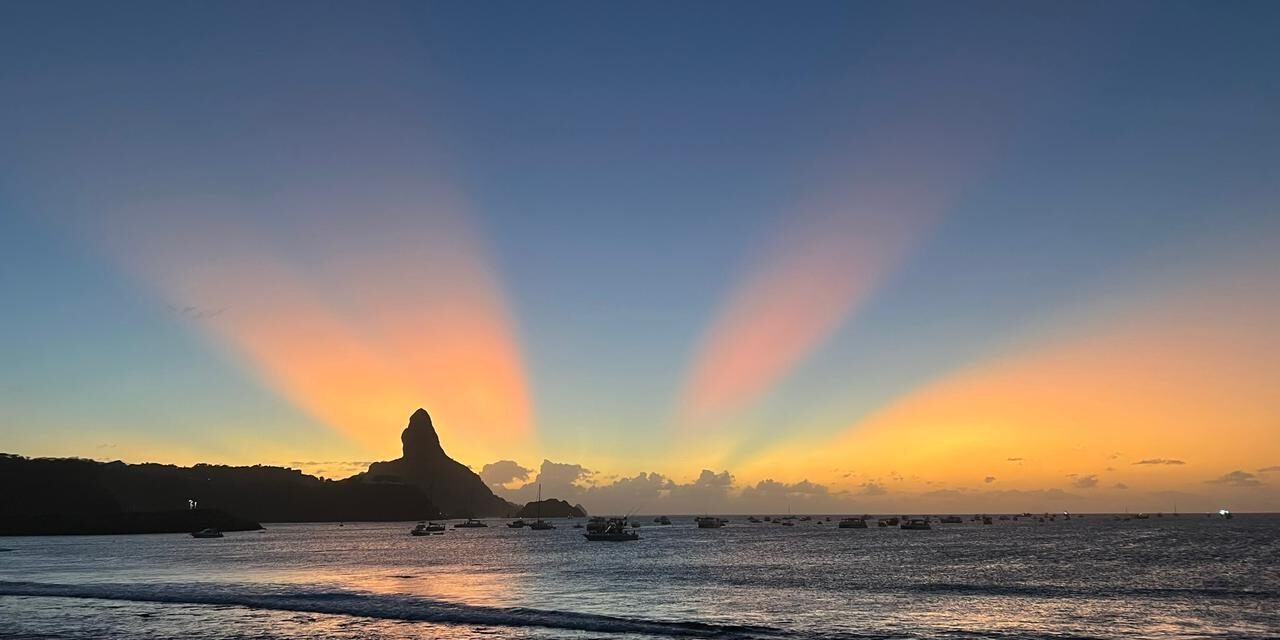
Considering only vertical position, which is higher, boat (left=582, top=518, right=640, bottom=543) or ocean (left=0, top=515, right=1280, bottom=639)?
ocean (left=0, top=515, right=1280, bottom=639)

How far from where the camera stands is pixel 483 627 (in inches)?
1832

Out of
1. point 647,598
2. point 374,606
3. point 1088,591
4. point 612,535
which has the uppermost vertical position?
point 374,606

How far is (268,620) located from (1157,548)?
5583 inches

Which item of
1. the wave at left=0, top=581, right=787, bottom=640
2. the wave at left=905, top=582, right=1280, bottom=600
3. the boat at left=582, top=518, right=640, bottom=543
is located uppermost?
the wave at left=0, top=581, right=787, bottom=640

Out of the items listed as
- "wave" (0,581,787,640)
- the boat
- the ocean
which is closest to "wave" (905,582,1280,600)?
the ocean

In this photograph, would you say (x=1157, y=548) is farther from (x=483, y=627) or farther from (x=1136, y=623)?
(x=483, y=627)

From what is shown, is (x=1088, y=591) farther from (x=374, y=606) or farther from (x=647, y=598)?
(x=374, y=606)

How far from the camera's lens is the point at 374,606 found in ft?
183

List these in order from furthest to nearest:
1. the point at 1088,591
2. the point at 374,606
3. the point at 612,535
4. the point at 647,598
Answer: the point at 612,535, the point at 1088,591, the point at 647,598, the point at 374,606

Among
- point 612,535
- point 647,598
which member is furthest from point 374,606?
point 612,535

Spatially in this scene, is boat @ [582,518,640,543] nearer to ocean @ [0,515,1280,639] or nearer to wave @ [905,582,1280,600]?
ocean @ [0,515,1280,639]

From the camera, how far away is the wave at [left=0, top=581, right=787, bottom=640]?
45.6 metres

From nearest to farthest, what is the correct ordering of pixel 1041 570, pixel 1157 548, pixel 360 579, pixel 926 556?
pixel 360 579 < pixel 1041 570 < pixel 926 556 < pixel 1157 548

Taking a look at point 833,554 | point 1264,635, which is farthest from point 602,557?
point 1264,635
